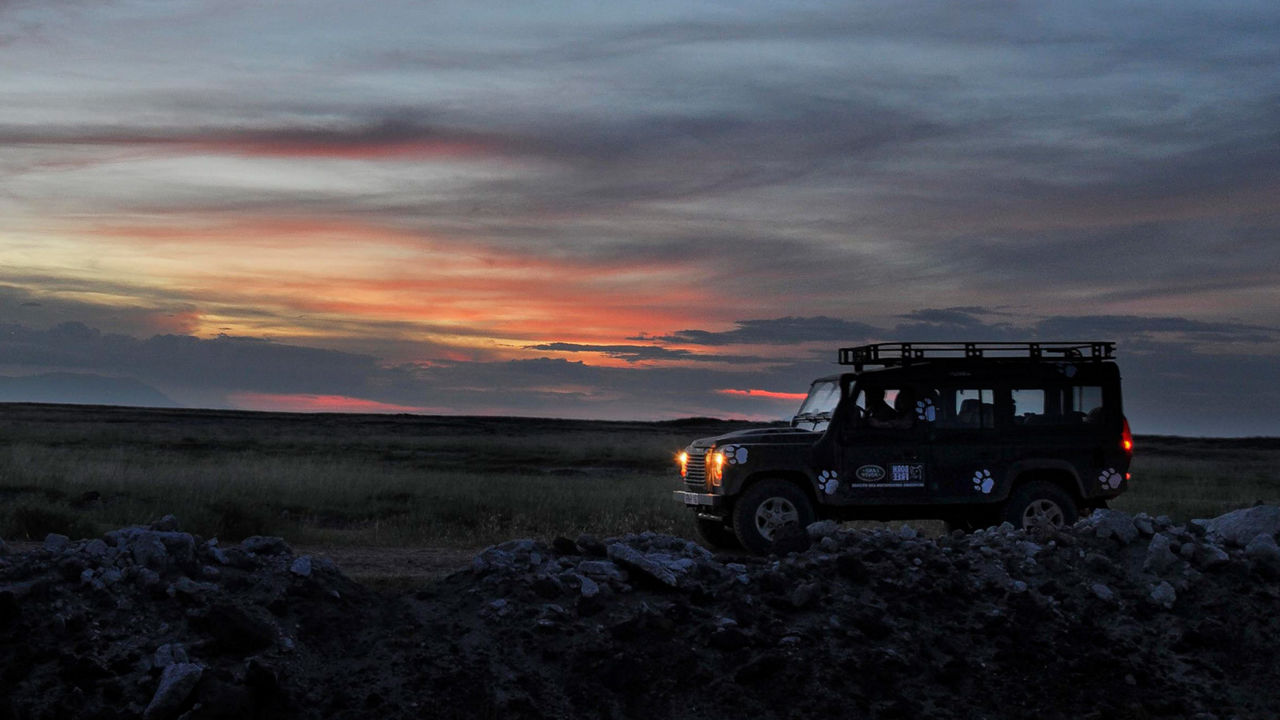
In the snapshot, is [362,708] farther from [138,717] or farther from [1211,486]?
[1211,486]

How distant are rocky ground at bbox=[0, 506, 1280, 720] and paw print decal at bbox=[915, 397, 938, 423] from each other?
3.58m

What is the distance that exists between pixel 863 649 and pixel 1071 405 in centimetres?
683

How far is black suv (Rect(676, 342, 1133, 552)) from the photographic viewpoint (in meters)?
13.6

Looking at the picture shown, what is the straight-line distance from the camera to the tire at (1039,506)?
1393 centimetres

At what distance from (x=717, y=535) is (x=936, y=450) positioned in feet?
10.3

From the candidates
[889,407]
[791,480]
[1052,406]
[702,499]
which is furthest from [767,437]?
[1052,406]

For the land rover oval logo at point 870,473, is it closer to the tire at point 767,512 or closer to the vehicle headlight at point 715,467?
the tire at point 767,512

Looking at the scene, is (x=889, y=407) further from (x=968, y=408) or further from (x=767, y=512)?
(x=767, y=512)

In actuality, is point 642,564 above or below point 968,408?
below

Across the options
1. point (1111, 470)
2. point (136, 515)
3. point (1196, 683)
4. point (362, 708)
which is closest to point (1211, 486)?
point (1111, 470)

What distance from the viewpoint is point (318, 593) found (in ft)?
28.8

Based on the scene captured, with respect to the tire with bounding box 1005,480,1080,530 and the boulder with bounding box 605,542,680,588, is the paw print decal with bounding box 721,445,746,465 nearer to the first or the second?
the tire with bounding box 1005,480,1080,530

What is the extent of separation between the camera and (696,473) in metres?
14.3

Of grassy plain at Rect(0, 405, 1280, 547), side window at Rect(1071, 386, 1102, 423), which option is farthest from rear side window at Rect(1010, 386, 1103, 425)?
grassy plain at Rect(0, 405, 1280, 547)
